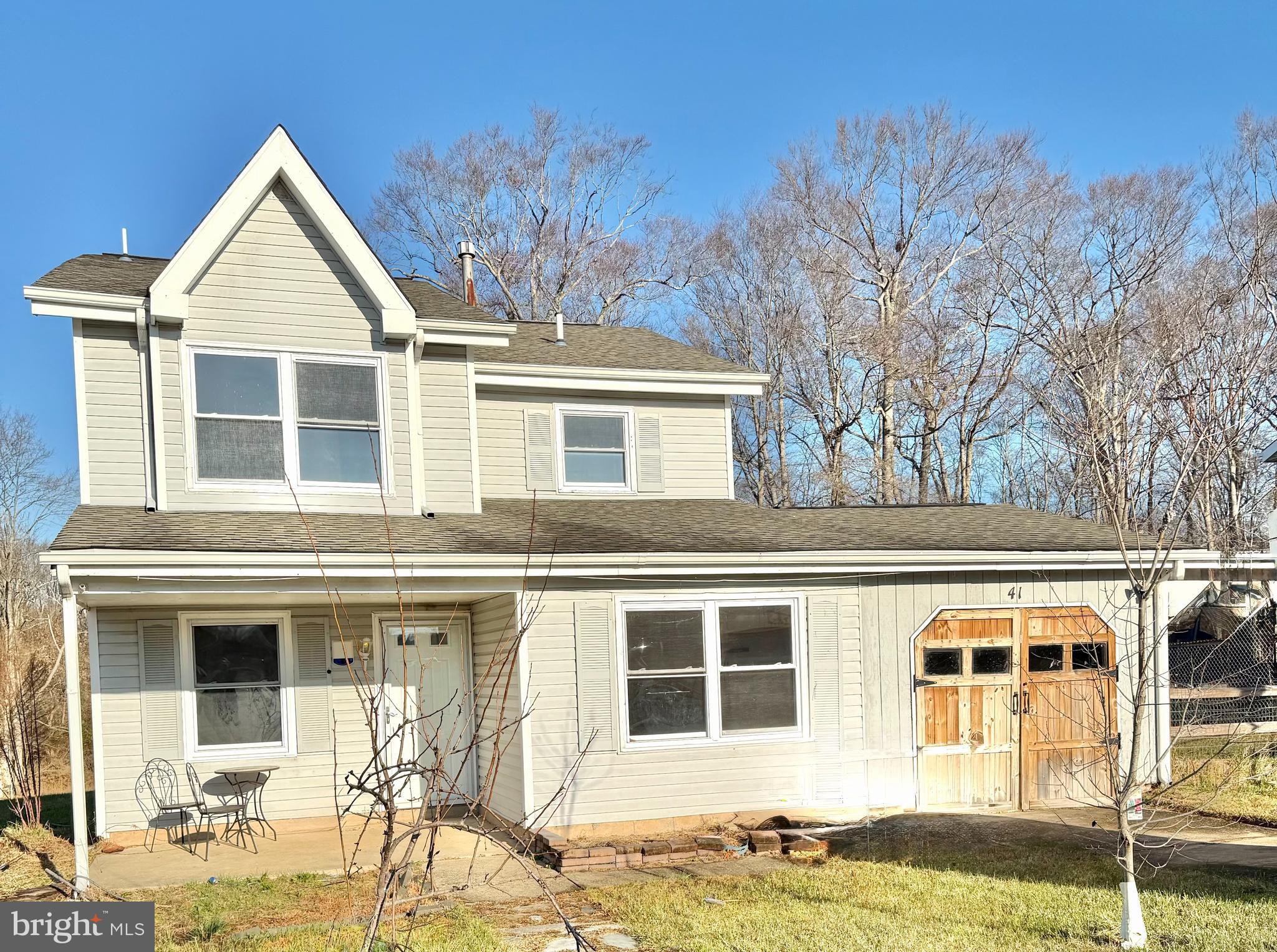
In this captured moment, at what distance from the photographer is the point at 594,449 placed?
13.7m

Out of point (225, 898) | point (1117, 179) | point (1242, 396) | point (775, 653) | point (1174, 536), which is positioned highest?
point (1117, 179)

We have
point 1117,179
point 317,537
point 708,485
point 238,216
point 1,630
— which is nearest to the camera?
point 317,537

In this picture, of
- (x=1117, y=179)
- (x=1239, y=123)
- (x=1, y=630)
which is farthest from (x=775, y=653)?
(x=1239, y=123)

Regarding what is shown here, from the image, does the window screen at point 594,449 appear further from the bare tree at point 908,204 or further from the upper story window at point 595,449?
the bare tree at point 908,204

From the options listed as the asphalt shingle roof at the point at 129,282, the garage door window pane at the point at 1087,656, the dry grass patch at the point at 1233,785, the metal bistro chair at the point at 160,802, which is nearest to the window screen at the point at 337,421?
the asphalt shingle roof at the point at 129,282

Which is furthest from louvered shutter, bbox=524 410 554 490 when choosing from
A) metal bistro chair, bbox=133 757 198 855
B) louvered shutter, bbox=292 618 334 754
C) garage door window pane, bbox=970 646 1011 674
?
garage door window pane, bbox=970 646 1011 674

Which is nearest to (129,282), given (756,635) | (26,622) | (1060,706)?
(756,635)

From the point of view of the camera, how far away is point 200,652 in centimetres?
1141

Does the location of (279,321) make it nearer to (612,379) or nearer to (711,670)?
(612,379)

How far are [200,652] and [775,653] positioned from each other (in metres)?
6.04

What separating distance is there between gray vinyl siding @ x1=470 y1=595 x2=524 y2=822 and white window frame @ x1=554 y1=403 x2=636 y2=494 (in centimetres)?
206

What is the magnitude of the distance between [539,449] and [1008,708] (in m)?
6.19

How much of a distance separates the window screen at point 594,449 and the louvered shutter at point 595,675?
10.2ft

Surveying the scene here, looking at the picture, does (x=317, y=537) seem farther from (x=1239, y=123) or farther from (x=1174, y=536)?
(x=1239, y=123)
